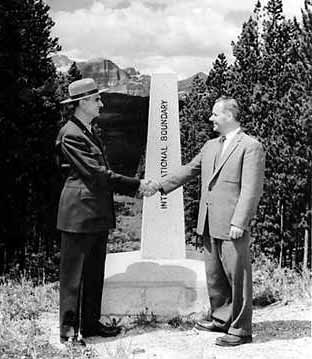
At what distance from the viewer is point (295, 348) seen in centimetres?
468

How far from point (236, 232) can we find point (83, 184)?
125cm

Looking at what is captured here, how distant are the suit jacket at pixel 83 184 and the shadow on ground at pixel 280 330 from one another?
161 cm

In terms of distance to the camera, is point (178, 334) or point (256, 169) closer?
point (256, 169)

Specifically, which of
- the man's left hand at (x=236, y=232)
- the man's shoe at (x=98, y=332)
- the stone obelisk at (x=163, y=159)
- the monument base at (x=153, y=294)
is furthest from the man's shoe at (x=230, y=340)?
the stone obelisk at (x=163, y=159)

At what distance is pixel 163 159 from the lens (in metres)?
6.71

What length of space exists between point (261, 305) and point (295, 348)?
1.88m

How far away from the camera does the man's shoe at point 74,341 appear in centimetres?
472

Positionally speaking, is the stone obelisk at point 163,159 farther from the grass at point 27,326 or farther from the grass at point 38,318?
the grass at point 27,326

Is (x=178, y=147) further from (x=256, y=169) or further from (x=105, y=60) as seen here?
(x=105, y=60)

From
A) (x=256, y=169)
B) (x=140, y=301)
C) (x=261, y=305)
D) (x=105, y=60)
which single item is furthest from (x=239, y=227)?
(x=105, y=60)

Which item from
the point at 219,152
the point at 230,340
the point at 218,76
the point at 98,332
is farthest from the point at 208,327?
the point at 218,76

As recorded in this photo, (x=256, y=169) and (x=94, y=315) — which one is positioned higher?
(x=256, y=169)

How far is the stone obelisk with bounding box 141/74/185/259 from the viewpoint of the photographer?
6.69 m

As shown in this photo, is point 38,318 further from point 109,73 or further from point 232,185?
point 109,73
